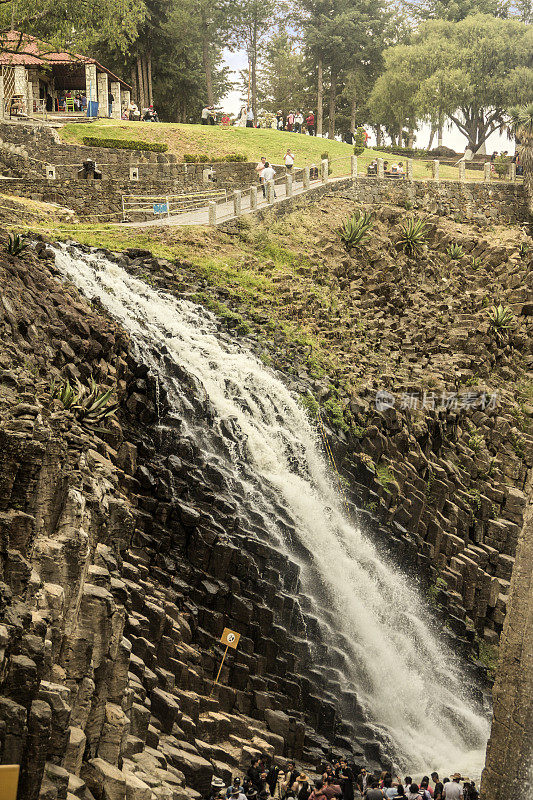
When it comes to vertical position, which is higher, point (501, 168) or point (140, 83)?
point (140, 83)

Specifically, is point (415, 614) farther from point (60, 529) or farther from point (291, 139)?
point (291, 139)

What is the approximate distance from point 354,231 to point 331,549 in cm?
1712

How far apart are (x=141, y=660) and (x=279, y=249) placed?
2327 cm

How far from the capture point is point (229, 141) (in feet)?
171

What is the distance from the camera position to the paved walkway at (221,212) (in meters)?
40.2

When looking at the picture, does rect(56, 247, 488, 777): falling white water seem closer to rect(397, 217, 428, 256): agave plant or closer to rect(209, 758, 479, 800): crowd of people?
rect(209, 758, 479, 800): crowd of people

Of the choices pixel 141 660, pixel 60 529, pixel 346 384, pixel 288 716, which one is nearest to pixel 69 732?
pixel 60 529

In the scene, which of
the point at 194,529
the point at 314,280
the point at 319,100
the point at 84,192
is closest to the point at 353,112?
the point at 319,100

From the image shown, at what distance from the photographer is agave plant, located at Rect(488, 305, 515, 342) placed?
3997 centimetres

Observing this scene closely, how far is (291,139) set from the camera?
5600cm

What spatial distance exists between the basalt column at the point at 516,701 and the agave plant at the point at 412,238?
73.9 ft

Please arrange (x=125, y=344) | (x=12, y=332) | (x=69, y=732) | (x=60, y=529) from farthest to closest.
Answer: (x=125, y=344) < (x=12, y=332) < (x=60, y=529) < (x=69, y=732)

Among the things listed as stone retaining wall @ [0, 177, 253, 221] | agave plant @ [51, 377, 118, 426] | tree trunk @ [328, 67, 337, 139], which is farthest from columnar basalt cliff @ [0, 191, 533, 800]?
tree trunk @ [328, 67, 337, 139]

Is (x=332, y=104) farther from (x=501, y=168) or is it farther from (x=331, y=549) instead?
(x=331, y=549)
